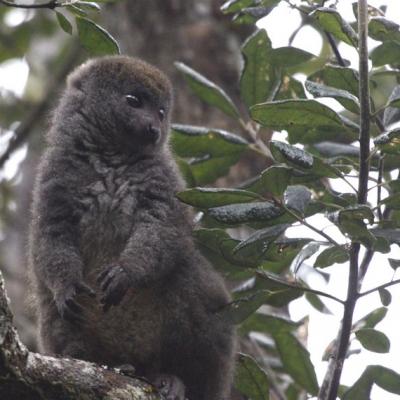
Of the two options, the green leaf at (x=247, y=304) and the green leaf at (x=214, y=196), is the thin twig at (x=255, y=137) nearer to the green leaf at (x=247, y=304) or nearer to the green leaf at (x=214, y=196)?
the green leaf at (x=247, y=304)

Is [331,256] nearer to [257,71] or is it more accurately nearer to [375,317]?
[375,317]

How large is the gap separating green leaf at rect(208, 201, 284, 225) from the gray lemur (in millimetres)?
912

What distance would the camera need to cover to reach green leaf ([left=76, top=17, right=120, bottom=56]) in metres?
4.29

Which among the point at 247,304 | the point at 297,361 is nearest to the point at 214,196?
the point at 247,304

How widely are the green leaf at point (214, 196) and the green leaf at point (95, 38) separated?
1.02m

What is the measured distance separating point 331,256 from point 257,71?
4.84 feet

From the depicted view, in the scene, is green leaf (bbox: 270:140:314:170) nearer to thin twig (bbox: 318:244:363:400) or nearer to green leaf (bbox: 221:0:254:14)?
thin twig (bbox: 318:244:363:400)

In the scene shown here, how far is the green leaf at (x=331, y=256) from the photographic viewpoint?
3807mm

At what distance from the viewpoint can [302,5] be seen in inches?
180

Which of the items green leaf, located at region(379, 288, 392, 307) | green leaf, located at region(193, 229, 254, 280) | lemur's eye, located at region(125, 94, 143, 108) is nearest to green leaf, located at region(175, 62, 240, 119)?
lemur's eye, located at region(125, 94, 143, 108)

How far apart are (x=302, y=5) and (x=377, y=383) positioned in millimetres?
2030

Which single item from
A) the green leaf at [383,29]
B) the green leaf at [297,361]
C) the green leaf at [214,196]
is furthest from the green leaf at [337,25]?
the green leaf at [297,361]

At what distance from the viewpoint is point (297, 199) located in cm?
372

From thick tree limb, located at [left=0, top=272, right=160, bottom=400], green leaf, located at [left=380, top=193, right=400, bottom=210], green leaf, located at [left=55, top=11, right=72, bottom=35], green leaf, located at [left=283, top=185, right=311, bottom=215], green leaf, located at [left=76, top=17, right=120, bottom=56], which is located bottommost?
thick tree limb, located at [left=0, top=272, right=160, bottom=400]
